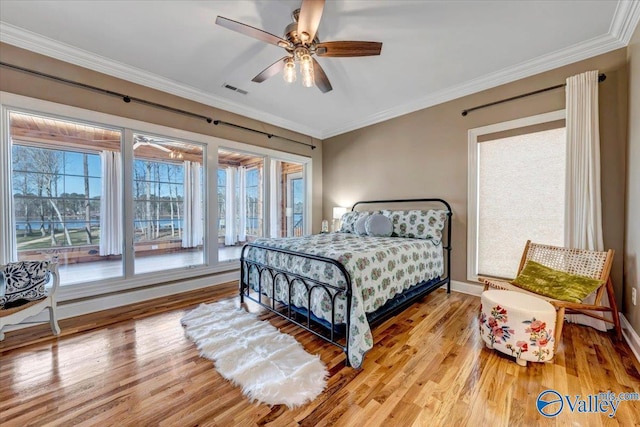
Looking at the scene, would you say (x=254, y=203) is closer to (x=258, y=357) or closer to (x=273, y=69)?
(x=273, y=69)

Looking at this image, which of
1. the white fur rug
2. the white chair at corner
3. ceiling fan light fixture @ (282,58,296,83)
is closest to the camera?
the white fur rug

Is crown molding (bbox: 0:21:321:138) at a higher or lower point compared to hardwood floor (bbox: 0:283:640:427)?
higher

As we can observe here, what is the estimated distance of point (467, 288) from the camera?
11.0 ft

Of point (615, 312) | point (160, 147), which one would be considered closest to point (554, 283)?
point (615, 312)

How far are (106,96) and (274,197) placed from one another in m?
2.68

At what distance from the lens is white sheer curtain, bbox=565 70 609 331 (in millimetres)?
2340

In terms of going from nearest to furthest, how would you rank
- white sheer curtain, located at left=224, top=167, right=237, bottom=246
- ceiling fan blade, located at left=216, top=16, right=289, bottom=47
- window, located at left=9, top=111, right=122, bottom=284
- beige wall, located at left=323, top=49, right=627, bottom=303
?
ceiling fan blade, located at left=216, top=16, right=289, bottom=47, beige wall, located at left=323, top=49, right=627, bottom=303, window, located at left=9, top=111, right=122, bottom=284, white sheer curtain, located at left=224, top=167, right=237, bottom=246

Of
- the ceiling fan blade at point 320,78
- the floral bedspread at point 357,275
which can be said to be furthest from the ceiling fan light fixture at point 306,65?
the floral bedspread at point 357,275

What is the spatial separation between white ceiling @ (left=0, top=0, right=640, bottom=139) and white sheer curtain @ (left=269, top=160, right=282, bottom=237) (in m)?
1.49

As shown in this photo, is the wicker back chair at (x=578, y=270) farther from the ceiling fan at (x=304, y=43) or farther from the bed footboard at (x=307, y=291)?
the ceiling fan at (x=304, y=43)

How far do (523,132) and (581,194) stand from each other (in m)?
0.94

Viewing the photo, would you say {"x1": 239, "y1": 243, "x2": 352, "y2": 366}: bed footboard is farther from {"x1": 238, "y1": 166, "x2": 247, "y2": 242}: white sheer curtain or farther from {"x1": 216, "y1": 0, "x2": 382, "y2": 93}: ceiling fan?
{"x1": 216, "y1": 0, "x2": 382, "y2": 93}: ceiling fan

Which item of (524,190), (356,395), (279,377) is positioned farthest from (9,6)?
(524,190)

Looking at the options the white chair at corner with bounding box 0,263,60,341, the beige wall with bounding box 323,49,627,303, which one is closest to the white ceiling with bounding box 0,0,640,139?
the beige wall with bounding box 323,49,627,303
